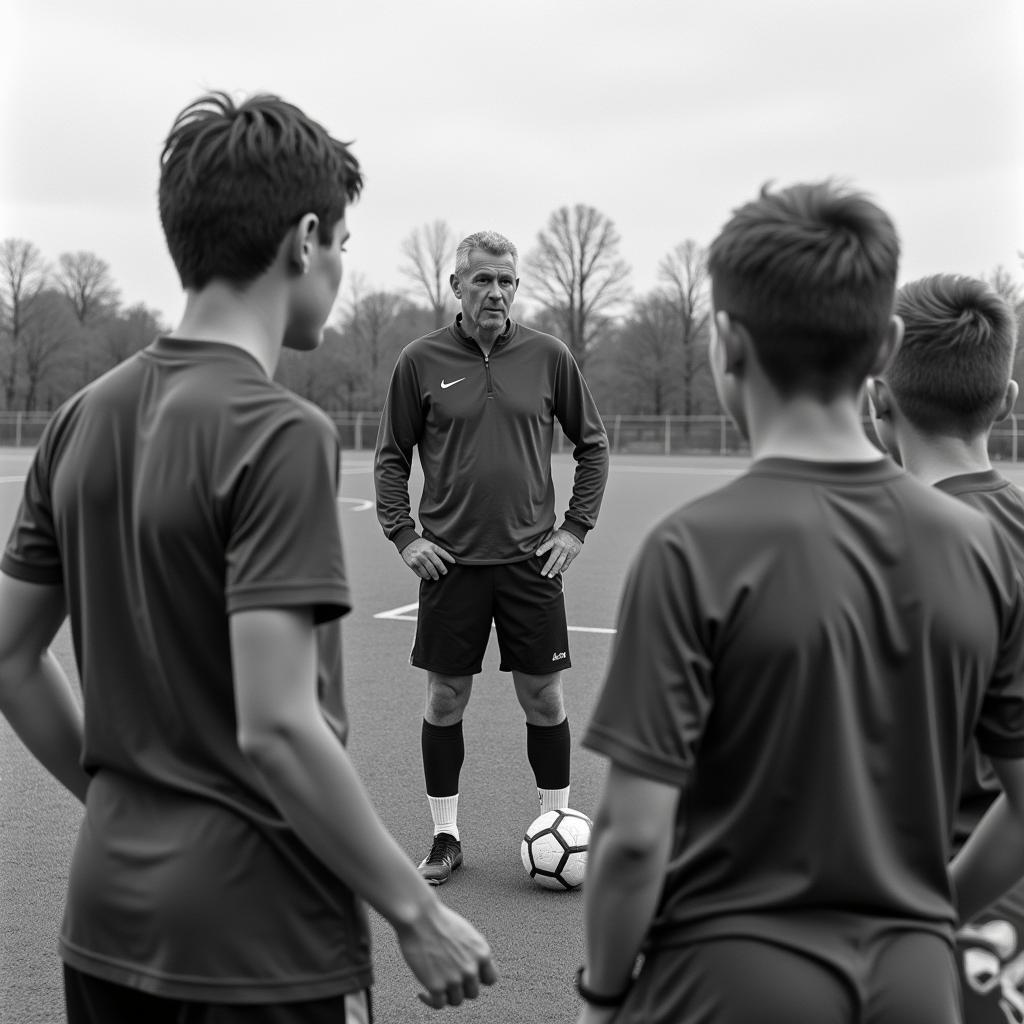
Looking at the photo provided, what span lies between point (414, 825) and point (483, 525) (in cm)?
136

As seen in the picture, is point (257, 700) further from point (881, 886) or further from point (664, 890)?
point (881, 886)

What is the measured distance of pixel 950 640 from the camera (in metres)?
1.67

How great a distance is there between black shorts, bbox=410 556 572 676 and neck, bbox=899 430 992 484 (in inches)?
101

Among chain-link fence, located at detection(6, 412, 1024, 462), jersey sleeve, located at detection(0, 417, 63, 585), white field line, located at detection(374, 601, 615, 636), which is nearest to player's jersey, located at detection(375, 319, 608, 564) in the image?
jersey sleeve, located at detection(0, 417, 63, 585)

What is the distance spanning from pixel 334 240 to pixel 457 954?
107cm

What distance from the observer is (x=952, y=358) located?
2414 millimetres

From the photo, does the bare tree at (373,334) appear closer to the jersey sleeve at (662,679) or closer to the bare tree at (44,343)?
the bare tree at (44,343)

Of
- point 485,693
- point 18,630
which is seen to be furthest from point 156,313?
point 18,630

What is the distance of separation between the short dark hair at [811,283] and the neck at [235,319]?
663mm

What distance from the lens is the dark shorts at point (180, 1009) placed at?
174 centimetres

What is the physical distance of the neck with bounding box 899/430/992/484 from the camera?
242cm

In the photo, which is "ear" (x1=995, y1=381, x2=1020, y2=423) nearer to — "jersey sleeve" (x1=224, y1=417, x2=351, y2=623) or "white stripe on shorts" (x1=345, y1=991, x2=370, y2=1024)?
"jersey sleeve" (x1=224, y1=417, x2=351, y2=623)

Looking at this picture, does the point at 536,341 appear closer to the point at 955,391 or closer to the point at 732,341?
the point at 955,391

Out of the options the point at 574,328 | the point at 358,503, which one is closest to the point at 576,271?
the point at 574,328
